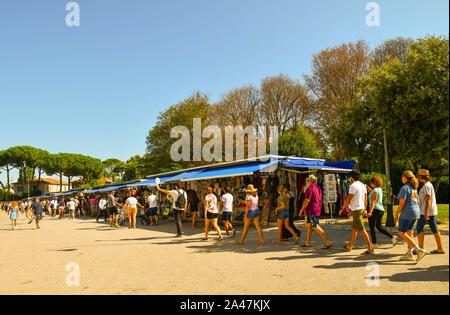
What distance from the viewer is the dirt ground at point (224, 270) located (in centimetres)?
452

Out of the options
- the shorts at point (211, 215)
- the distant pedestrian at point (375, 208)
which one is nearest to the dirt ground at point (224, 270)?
the distant pedestrian at point (375, 208)

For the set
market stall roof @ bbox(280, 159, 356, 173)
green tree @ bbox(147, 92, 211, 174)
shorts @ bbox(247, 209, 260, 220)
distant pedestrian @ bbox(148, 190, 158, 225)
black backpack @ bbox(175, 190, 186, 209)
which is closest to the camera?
shorts @ bbox(247, 209, 260, 220)

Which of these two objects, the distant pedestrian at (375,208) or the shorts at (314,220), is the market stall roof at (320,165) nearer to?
the shorts at (314,220)

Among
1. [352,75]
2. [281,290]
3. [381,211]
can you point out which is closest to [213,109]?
[352,75]

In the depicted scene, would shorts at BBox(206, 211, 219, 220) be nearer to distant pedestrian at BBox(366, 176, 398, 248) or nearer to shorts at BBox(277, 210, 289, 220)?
shorts at BBox(277, 210, 289, 220)

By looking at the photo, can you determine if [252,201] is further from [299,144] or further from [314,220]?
[299,144]

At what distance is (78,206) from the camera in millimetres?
32562

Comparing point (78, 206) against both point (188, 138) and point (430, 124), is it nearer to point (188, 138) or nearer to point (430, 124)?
point (188, 138)

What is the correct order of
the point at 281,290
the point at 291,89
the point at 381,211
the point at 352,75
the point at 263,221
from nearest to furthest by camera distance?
the point at 281,290, the point at 381,211, the point at 263,221, the point at 352,75, the point at 291,89

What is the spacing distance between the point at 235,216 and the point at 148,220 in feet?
17.0

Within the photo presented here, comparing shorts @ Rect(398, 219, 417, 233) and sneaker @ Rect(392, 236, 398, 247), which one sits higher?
shorts @ Rect(398, 219, 417, 233)

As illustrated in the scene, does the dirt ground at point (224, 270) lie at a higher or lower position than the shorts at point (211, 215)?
Result: lower

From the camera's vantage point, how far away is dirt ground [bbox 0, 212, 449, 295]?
4516 millimetres

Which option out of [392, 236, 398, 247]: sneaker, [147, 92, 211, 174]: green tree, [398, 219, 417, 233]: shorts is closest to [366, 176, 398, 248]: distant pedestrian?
[392, 236, 398, 247]: sneaker
